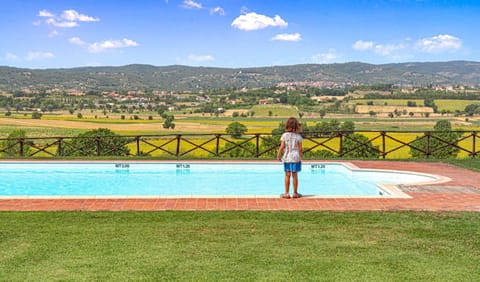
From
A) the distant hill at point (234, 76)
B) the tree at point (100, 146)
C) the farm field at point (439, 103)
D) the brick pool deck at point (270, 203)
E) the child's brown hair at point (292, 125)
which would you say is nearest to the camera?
the brick pool deck at point (270, 203)

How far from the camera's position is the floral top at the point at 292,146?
799 centimetres

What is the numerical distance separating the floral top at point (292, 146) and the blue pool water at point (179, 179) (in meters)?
3.03

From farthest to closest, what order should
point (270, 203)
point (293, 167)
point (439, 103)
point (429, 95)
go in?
Answer: 1. point (429, 95)
2. point (439, 103)
3. point (293, 167)
4. point (270, 203)

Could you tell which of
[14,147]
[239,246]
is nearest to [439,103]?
[14,147]

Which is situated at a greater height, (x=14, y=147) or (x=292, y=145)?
(x=292, y=145)

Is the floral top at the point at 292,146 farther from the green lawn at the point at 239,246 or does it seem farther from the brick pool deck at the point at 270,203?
the green lawn at the point at 239,246

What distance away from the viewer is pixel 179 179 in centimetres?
1325

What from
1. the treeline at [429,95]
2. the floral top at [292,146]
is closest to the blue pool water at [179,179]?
the floral top at [292,146]

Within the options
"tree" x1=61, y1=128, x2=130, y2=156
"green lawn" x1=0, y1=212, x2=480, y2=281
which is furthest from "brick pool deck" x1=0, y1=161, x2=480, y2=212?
"tree" x1=61, y1=128, x2=130, y2=156

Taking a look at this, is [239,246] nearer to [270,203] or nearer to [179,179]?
[270,203]

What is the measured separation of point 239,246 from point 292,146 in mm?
3045

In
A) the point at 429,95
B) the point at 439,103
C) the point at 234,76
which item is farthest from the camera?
the point at 234,76

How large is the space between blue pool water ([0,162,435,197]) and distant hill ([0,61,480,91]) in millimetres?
130458

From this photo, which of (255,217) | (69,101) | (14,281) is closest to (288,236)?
(255,217)
